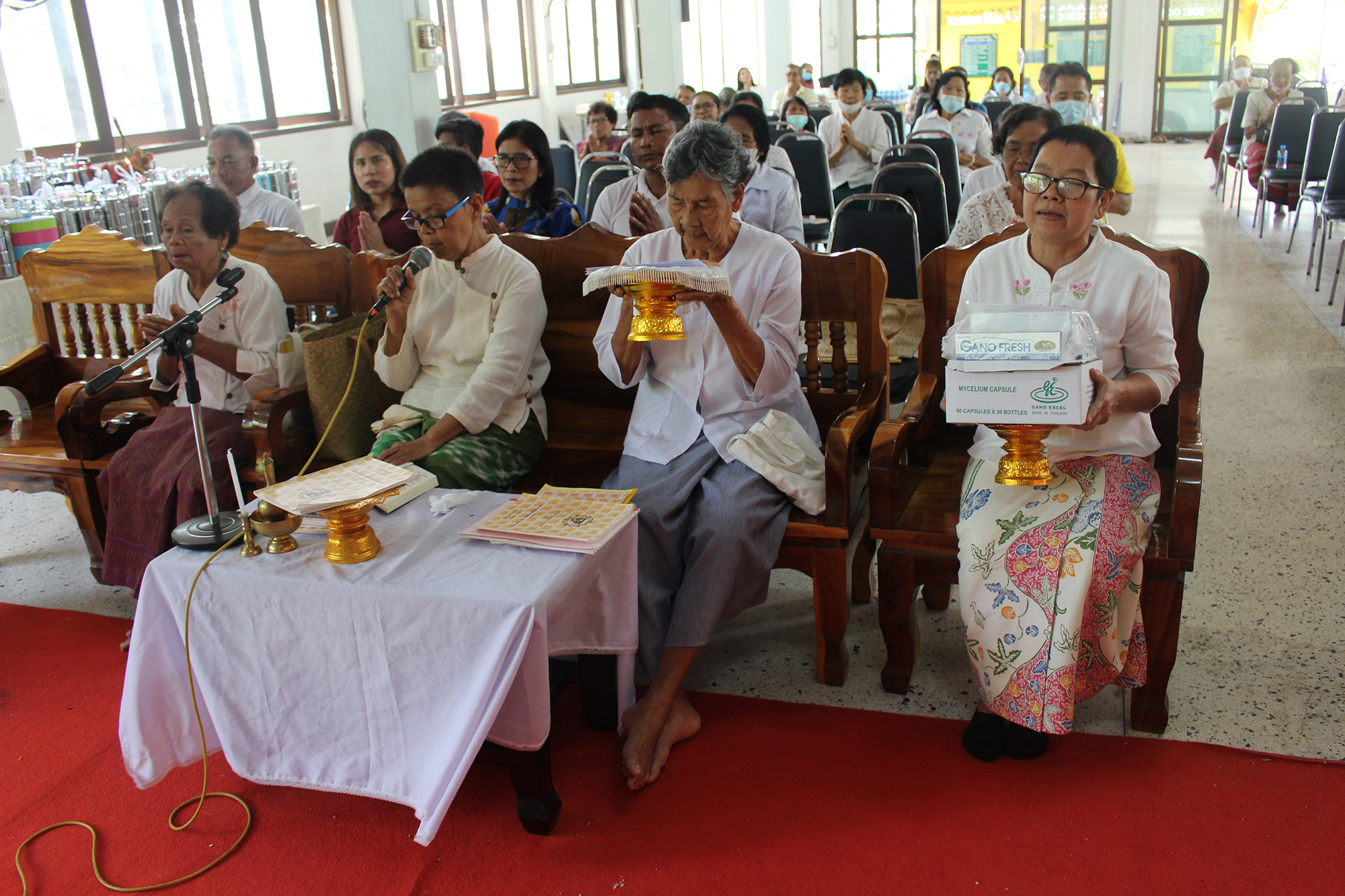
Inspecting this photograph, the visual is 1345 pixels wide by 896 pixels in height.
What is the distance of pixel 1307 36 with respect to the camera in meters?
14.9

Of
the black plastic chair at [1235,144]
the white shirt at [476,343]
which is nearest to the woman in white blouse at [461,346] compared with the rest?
the white shirt at [476,343]

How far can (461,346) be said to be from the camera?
2.38 m

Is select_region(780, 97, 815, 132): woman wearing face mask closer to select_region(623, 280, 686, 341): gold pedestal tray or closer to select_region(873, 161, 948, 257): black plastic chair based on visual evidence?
select_region(873, 161, 948, 257): black plastic chair

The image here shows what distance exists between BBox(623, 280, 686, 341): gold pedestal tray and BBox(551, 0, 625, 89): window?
1013 centimetres

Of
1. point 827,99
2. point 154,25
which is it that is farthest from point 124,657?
point 827,99

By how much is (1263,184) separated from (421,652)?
7.18m

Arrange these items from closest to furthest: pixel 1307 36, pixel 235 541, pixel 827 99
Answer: pixel 235 541 < pixel 827 99 < pixel 1307 36

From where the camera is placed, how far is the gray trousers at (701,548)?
198 cm

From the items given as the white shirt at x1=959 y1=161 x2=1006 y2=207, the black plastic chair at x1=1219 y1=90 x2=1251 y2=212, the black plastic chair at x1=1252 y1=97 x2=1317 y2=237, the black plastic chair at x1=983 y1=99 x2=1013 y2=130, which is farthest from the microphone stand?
the black plastic chair at x1=983 y1=99 x2=1013 y2=130

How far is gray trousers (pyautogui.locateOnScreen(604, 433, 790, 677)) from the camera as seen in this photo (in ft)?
6.50

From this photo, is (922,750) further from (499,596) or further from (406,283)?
(406,283)

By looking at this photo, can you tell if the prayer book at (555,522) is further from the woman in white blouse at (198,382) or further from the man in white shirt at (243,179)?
the man in white shirt at (243,179)

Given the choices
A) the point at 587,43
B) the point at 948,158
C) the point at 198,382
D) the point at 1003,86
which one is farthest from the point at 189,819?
the point at 1003,86

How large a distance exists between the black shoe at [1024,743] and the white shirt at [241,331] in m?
1.88
